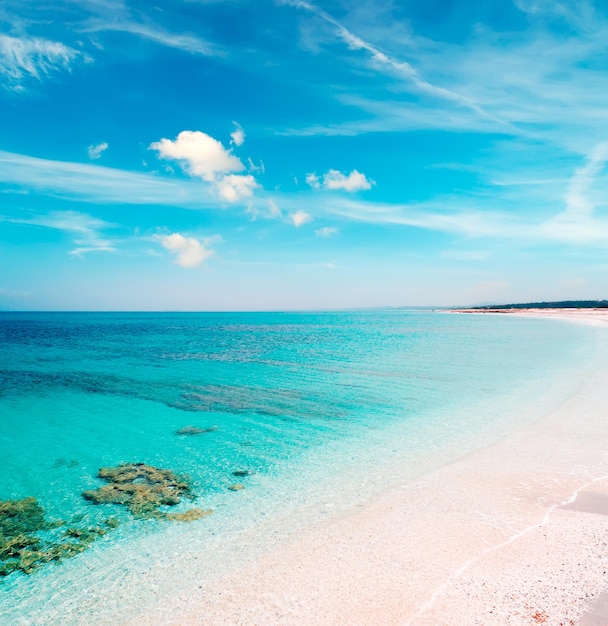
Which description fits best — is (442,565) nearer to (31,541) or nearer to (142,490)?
(142,490)

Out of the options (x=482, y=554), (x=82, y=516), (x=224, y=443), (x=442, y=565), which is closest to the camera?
(x=442, y=565)

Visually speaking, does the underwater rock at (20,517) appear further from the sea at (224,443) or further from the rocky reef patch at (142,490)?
the rocky reef patch at (142,490)

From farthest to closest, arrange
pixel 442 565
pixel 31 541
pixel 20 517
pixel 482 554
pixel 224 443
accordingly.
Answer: pixel 224 443
pixel 20 517
pixel 31 541
pixel 482 554
pixel 442 565

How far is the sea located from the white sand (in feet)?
2.15

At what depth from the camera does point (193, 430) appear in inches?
640

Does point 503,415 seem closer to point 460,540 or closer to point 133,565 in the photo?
point 460,540

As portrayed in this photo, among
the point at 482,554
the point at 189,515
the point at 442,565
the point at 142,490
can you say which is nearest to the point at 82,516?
the point at 142,490

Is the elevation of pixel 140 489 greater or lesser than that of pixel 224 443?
greater

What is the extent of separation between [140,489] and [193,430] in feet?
18.0

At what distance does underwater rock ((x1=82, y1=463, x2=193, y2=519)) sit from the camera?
990 cm

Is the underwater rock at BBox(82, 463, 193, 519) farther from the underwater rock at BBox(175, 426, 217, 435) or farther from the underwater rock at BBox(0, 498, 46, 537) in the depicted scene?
the underwater rock at BBox(175, 426, 217, 435)

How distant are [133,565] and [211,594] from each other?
1.86m

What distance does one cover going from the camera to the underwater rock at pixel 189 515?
30.0ft

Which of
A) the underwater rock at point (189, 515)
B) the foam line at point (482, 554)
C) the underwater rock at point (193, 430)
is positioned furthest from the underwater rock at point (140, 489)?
the foam line at point (482, 554)
